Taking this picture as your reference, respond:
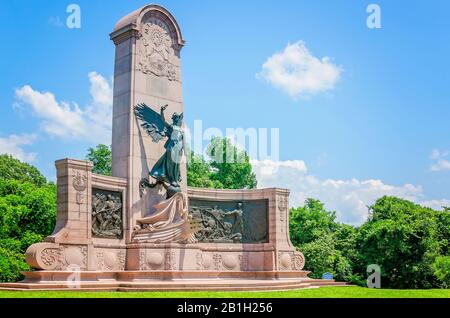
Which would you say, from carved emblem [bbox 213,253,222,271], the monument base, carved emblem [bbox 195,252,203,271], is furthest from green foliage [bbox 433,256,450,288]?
carved emblem [bbox 195,252,203,271]

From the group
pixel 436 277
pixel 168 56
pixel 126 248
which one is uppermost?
pixel 168 56

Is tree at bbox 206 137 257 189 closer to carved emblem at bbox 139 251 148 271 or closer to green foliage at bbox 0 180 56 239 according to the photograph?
green foliage at bbox 0 180 56 239

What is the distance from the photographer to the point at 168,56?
26250 mm

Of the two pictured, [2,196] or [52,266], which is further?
[2,196]

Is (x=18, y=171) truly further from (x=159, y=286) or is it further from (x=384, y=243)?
(x=159, y=286)

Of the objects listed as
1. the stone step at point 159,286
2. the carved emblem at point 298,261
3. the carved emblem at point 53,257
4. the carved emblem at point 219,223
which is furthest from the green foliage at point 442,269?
the carved emblem at point 53,257

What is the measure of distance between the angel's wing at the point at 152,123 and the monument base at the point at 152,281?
221 inches

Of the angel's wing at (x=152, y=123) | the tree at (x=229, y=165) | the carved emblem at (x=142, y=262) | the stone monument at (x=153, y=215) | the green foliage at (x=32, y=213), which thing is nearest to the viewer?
the stone monument at (x=153, y=215)

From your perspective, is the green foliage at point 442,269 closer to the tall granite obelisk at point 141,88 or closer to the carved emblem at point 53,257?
the tall granite obelisk at point 141,88

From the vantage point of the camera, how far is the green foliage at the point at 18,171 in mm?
45531

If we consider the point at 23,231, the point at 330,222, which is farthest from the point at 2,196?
the point at 330,222

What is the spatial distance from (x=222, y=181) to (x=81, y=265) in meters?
29.9
